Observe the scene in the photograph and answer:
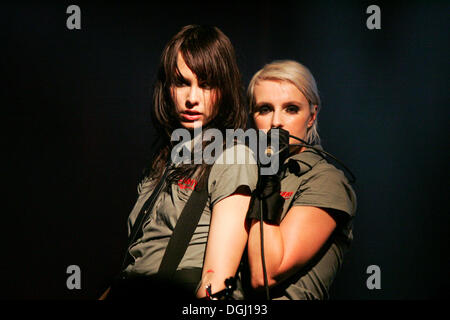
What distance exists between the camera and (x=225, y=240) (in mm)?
1024

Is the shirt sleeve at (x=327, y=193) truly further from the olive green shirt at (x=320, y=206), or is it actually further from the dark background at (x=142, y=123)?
the dark background at (x=142, y=123)

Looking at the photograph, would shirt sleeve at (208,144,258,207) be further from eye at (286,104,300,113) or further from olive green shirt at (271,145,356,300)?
eye at (286,104,300,113)

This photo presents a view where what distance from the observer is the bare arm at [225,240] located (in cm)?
101

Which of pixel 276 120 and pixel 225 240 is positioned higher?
pixel 276 120

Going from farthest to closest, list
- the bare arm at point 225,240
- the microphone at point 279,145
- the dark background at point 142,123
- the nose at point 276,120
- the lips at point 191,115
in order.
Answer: the dark background at point 142,123 → the nose at point 276,120 → the lips at point 191,115 → the microphone at point 279,145 → the bare arm at point 225,240

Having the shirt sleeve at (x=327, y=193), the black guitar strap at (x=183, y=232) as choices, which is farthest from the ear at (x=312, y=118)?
the black guitar strap at (x=183, y=232)

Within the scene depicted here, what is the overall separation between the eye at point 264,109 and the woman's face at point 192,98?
0.29 m

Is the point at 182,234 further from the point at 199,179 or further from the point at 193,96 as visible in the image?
the point at 193,96

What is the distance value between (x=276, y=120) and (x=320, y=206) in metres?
0.35

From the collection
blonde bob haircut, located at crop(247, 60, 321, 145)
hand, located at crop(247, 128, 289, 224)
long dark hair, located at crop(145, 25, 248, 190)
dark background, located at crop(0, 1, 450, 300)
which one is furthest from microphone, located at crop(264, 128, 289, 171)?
dark background, located at crop(0, 1, 450, 300)

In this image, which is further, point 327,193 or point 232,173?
point 327,193

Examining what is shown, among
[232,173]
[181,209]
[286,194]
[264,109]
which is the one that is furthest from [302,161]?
[181,209]
